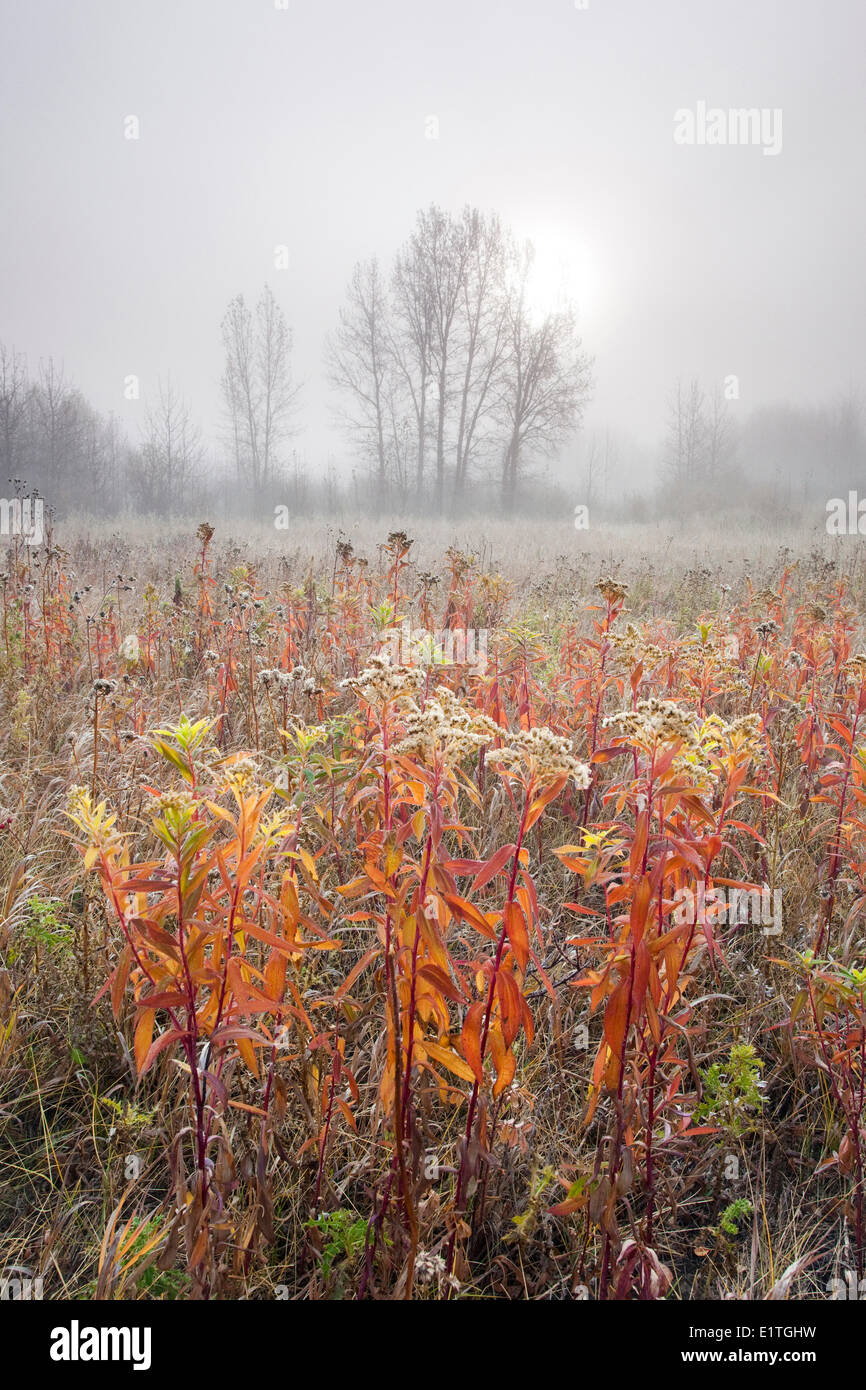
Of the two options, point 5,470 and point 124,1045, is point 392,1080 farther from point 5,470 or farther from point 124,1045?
point 5,470

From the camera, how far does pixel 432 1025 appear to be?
203cm

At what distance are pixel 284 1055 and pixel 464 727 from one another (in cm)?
111

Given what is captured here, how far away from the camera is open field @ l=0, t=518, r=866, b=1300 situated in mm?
1195

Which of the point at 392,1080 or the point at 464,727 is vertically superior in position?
the point at 464,727

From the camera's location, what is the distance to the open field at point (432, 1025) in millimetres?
1195

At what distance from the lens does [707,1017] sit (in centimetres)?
214

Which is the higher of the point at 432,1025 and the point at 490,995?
the point at 490,995

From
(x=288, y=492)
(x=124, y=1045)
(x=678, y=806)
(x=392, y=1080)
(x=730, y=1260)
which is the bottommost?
(x=730, y=1260)

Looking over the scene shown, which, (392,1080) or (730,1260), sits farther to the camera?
(730,1260)

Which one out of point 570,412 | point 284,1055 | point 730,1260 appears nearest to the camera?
point 730,1260

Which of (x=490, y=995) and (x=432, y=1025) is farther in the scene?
(x=432, y=1025)

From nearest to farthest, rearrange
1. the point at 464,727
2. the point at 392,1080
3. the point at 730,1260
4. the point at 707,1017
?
the point at 464,727 → the point at 392,1080 → the point at 730,1260 → the point at 707,1017

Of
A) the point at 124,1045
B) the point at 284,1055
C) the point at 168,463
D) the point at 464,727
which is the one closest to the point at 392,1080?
the point at 284,1055

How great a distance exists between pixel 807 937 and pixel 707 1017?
638 mm
